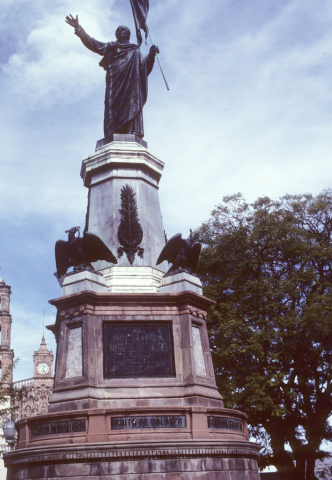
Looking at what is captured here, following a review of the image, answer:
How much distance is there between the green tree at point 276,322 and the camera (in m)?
22.4

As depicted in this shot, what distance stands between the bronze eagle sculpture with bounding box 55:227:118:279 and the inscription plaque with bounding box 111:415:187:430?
3.36 m

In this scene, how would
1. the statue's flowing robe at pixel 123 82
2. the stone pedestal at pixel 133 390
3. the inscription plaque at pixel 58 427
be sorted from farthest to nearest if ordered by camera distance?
1. the statue's flowing robe at pixel 123 82
2. the inscription plaque at pixel 58 427
3. the stone pedestal at pixel 133 390

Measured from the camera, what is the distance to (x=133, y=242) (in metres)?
12.6

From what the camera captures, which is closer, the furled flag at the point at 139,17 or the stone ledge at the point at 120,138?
the stone ledge at the point at 120,138

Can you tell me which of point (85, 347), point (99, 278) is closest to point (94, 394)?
point (85, 347)

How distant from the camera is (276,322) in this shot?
22.9 metres

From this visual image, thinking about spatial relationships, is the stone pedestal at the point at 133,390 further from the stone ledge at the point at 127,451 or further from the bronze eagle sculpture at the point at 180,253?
the bronze eagle sculpture at the point at 180,253

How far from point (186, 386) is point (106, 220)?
4.54 meters

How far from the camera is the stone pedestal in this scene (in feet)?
28.7

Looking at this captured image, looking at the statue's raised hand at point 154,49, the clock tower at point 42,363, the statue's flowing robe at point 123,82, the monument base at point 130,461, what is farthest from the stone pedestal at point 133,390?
the clock tower at point 42,363

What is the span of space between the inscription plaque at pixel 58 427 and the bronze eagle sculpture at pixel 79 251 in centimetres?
320

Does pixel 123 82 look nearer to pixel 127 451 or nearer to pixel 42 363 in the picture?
pixel 127 451

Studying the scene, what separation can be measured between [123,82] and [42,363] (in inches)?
2756

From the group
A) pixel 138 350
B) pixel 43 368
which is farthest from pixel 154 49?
pixel 43 368
